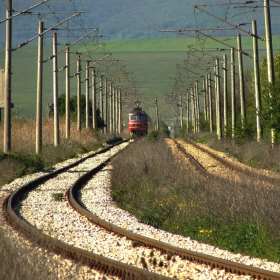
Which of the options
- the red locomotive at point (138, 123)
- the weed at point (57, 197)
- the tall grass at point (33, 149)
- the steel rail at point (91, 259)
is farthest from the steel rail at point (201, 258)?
the red locomotive at point (138, 123)

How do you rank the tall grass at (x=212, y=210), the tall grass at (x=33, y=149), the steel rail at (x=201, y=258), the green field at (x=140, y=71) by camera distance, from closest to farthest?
the steel rail at (x=201, y=258), the tall grass at (x=212, y=210), the tall grass at (x=33, y=149), the green field at (x=140, y=71)

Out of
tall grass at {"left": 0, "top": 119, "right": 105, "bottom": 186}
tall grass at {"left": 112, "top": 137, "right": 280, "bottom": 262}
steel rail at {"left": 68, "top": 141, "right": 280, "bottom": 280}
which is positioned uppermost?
tall grass at {"left": 0, "top": 119, "right": 105, "bottom": 186}

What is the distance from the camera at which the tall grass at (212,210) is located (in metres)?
10.8

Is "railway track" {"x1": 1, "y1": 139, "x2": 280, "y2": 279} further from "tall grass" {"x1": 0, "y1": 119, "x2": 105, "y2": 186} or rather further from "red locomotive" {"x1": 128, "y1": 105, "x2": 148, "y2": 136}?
"red locomotive" {"x1": 128, "y1": 105, "x2": 148, "y2": 136}

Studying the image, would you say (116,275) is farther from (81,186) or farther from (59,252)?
(81,186)

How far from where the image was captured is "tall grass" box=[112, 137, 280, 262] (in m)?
10.8

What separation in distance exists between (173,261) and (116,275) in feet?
3.52

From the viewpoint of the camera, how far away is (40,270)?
24.6 ft

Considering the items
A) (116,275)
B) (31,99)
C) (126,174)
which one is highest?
(31,99)

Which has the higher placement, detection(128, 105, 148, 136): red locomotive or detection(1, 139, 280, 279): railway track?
detection(128, 105, 148, 136): red locomotive

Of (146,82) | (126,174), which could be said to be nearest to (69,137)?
(126,174)

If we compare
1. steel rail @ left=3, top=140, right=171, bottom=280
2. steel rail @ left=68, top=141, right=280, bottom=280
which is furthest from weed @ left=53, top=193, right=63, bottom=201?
steel rail @ left=68, top=141, right=280, bottom=280

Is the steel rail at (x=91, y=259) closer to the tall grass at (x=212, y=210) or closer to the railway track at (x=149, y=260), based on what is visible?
the railway track at (x=149, y=260)

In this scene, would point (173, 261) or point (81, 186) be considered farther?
point (81, 186)
